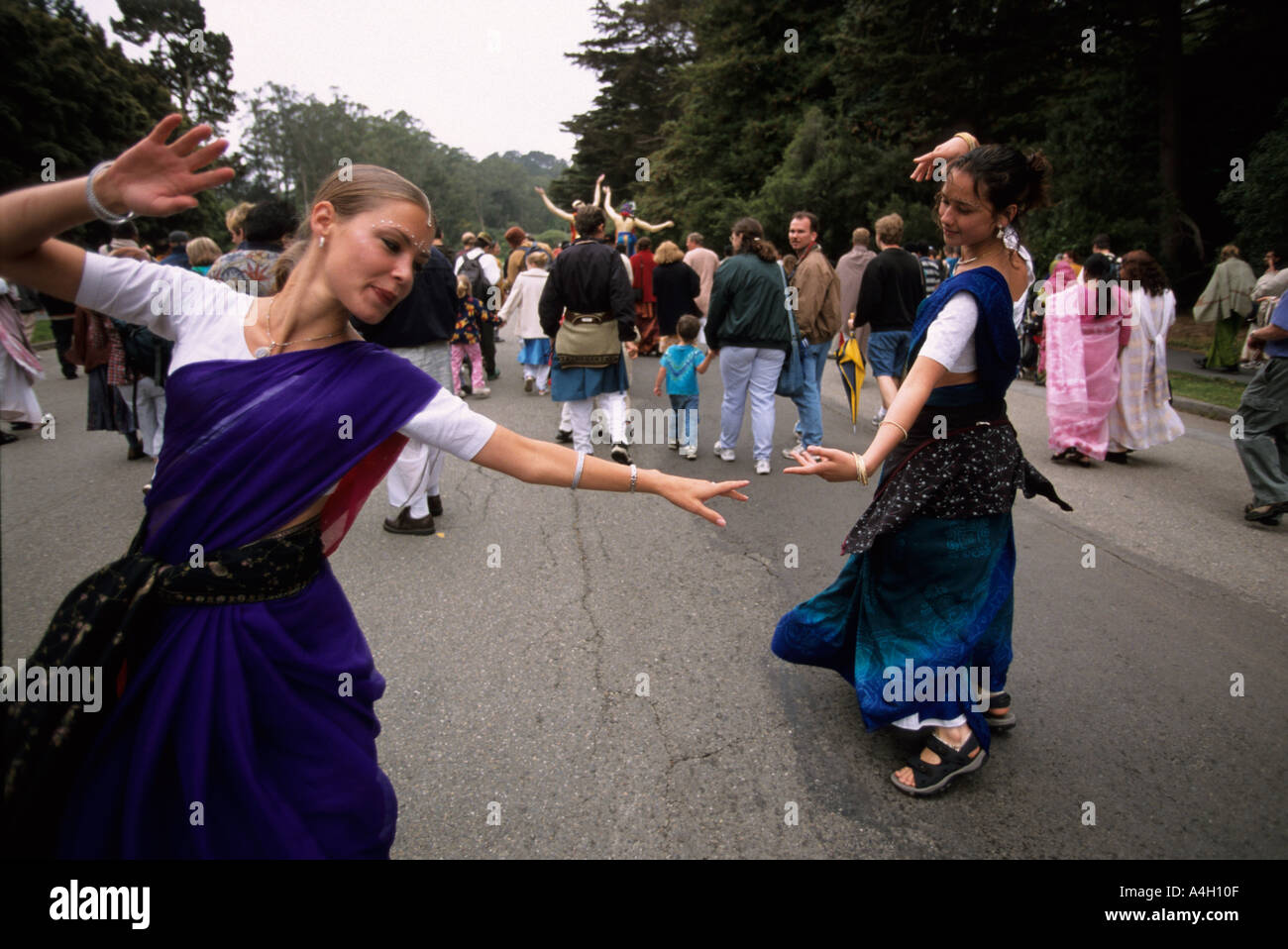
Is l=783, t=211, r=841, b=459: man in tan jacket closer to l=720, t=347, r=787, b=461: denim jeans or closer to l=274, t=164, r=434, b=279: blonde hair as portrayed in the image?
l=720, t=347, r=787, b=461: denim jeans

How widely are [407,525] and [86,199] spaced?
163 inches

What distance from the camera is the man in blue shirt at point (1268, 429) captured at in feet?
19.0

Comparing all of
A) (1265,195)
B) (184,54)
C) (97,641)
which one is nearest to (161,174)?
(97,641)

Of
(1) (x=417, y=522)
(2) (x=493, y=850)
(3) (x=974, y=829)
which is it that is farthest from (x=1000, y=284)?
(1) (x=417, y=522)

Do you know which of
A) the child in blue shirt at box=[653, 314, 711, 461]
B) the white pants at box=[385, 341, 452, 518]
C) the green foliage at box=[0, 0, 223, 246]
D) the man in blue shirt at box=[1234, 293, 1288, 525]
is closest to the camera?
the white pants at box=[385, 341, 452, 518]

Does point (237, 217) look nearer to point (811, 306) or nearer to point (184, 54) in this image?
point (811, 306)

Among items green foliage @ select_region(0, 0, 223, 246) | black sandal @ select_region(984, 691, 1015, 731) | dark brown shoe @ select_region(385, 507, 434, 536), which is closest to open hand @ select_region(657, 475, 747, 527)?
black sandal @ select_region(984, 691, 1015, 731)

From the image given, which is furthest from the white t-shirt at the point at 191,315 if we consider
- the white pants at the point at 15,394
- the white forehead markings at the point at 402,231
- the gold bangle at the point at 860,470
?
the white pants at the point at 15,394

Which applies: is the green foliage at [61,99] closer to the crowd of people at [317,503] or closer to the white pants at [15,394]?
the white pants at [15,394]

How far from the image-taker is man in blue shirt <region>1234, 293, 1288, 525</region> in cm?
578

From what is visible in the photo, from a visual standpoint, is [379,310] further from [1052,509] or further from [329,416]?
[1052,509]

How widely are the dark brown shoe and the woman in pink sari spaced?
576cm

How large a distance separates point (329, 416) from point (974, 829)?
2375 mm

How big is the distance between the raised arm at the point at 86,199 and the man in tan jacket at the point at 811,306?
612 centimetres
